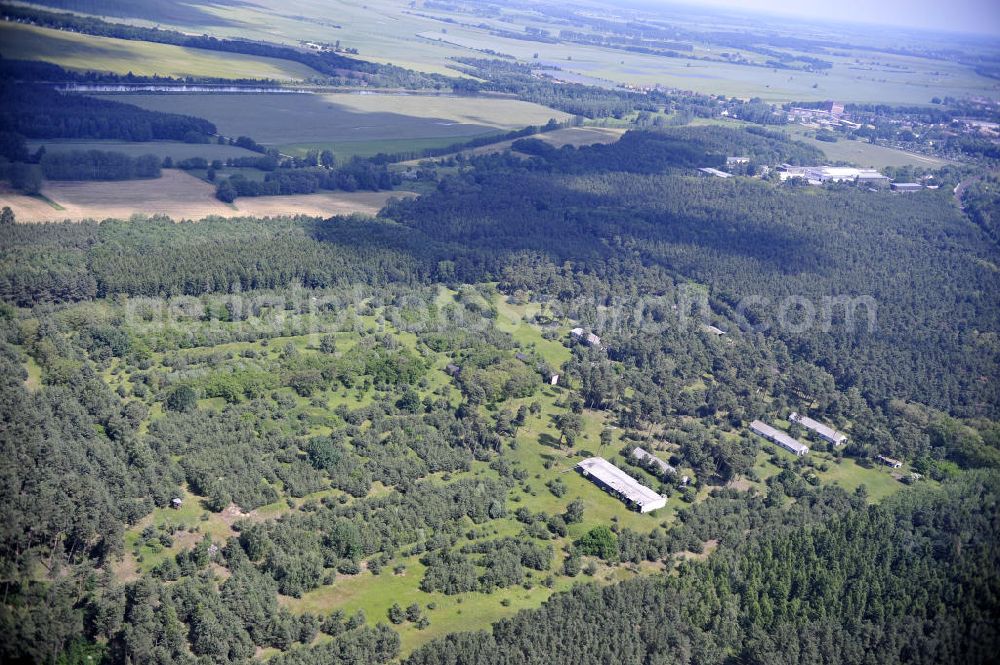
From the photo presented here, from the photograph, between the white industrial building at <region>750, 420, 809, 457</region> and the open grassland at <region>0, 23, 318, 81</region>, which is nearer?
the white industrial building at <region>750, 420, 809, 457</region>

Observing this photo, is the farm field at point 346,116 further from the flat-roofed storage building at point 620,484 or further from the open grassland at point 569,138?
the flat-roofed storage building at point 620,484

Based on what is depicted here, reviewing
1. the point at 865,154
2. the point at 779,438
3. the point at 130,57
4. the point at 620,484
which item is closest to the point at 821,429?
the point at 779,438

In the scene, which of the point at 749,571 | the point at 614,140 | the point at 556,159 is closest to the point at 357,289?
the point at 749,571

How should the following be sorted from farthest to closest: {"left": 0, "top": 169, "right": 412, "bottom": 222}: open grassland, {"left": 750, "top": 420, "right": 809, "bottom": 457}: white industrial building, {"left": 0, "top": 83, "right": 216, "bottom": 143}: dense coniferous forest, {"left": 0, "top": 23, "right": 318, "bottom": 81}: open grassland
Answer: {"left": 0, "top": 23, "right": 318, "bottom": 81}: open grassland
{"left": 0, "top": 83, "right": 216, "bottom": 143}: dense coniferous forest
{"left": 0, "top": 169, "right": 412, "bottom": 222}: open grassland
{"left": 750, "top": 420, "right": 809, "bottom": 457}: white industrial building

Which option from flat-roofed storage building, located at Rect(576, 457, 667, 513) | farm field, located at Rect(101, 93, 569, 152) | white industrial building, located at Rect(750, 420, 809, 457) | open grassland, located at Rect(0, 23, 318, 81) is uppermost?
open grassland, located at Rect(0, 23, 318, 81)

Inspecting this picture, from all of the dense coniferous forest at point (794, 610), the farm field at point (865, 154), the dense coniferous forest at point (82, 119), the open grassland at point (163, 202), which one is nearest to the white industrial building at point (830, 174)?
the farm field at point (865, 154)

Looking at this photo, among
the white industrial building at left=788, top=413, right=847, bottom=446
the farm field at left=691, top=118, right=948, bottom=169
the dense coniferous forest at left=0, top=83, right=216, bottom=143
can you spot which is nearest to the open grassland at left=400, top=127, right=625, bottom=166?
the farm field at left=691, top=118, right=948, bottom=169

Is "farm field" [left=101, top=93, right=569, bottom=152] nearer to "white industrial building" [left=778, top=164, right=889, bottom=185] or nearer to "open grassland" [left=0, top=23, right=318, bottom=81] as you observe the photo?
"open grassland" [left=0, top=23, right=318, bottom=81]

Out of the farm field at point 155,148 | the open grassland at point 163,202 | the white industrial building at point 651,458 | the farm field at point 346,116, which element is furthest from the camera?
the farm field at point 346,116
